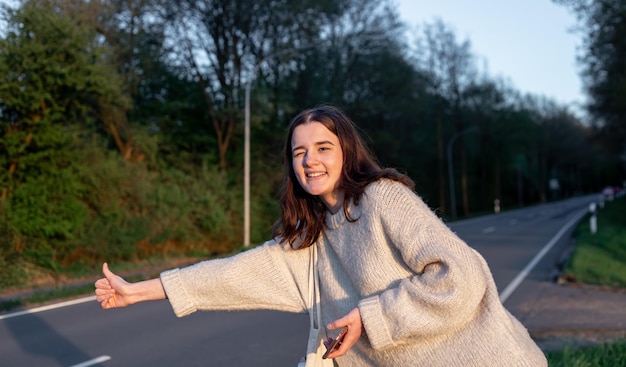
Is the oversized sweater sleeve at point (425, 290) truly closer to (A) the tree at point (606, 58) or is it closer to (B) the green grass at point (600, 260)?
(B) the green grass at point (600, 260)

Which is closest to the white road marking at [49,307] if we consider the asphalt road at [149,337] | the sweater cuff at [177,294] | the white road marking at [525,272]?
the asphalt road at [149,337]

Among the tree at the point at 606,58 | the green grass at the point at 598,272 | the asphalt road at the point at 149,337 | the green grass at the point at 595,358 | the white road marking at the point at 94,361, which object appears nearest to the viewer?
the green grass at the point at 595,358

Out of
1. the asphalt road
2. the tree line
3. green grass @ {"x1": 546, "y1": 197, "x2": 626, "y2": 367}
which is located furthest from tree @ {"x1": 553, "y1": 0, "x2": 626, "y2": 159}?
the asphalt road

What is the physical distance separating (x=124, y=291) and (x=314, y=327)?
0.70 metres

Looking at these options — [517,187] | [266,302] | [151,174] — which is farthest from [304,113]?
[517,187]

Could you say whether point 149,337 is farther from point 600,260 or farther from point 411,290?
point 600,260

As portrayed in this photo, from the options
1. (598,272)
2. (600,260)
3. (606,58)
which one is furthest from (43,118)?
(606,58)

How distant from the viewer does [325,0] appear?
28.1m

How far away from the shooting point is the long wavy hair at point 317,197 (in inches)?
91.5

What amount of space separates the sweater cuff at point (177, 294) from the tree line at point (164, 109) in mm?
3006

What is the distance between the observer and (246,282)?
2584 mm

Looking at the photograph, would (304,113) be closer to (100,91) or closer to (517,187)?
(100,91)

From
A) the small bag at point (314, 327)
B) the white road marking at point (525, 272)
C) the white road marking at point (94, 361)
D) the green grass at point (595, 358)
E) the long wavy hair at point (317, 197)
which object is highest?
the long wavy hair at point (317, 197)

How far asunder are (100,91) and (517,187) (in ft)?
247
